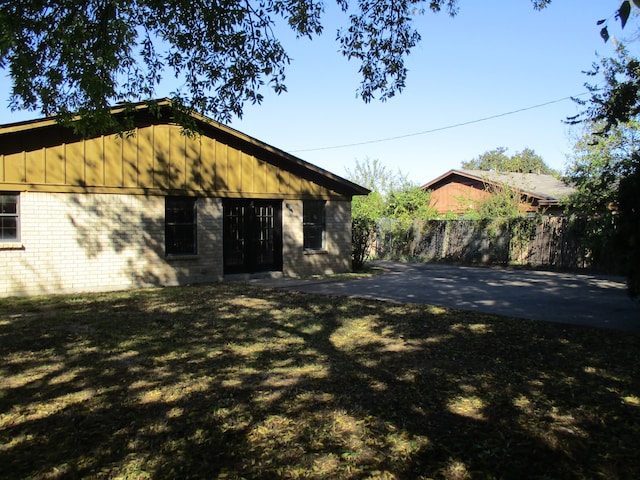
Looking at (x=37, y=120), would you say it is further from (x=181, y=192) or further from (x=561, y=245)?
(x=561, y=245)

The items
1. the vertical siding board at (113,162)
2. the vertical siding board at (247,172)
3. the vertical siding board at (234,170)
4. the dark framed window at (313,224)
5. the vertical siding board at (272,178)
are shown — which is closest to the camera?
the vertical siding board at (113,162)

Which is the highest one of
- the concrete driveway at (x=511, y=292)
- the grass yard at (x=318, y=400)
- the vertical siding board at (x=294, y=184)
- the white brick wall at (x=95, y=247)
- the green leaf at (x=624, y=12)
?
the vertical siding board at (x=294, y=184)

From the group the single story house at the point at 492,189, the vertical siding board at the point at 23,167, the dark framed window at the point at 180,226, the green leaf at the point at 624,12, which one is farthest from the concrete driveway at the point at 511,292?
the single story house at the point at 492,189

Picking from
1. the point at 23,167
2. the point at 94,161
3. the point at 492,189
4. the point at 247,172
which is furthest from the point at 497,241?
the point at 23,167

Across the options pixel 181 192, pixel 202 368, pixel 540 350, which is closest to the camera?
pixel 202 368

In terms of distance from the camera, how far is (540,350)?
642 cm

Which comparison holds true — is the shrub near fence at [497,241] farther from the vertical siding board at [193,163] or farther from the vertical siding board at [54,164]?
the vertical siding board at [54,164]

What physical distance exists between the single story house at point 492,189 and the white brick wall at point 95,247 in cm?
1648

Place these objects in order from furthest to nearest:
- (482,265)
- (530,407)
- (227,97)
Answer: (482,265), (227,97), (530,407)

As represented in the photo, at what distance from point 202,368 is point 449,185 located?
32967mm

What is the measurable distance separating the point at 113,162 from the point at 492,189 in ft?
66.9

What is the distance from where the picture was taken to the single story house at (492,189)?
2655 centimetres

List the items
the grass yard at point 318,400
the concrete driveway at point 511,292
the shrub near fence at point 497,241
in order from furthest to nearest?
the shrub near fence at point 497,241
the concrete driveway at point 511,292
the grass yard at point 318,400

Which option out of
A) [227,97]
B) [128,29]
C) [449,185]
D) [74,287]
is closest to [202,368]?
[227,97]
